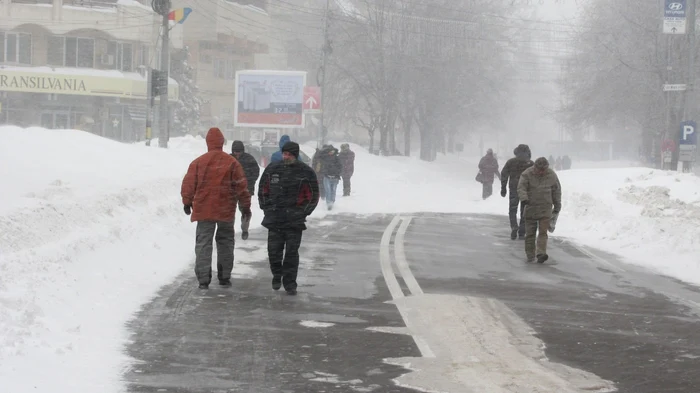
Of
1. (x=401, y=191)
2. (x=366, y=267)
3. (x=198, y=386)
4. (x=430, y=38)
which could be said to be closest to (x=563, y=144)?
(x=430, y=38)

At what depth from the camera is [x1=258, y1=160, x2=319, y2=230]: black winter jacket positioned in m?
11.4

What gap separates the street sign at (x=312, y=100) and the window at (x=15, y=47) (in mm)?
18372

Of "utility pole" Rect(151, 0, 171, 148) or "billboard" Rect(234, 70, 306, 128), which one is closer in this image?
"utility pole" Rect(151, 0, 171, 148)

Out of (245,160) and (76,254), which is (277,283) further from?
(245,160)

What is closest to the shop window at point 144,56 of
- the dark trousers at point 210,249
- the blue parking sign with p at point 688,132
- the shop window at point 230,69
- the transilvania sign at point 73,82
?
the transilvania sign at point 73,82

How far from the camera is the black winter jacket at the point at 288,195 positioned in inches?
447

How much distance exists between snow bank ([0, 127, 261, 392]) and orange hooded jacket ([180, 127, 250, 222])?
3.38 feet

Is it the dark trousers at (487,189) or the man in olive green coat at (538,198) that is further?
the dark trousers at (487,189)

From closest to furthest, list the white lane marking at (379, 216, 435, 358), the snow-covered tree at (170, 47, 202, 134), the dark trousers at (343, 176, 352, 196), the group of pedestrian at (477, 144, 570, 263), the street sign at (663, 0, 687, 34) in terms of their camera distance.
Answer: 1. the white lane marking at (379, 216, 435, 358)
2. the group of pedestrian at (477, 144, 570, 263)
3. the street sign at (663, 0, 687, 34)
4. the dark trousers at (343, 176, 352, 196)
5. the snow-covered tree at (170, 47, 202, 134)

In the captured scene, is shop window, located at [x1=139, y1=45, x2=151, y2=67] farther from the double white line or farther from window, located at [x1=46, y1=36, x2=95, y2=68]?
the double white line

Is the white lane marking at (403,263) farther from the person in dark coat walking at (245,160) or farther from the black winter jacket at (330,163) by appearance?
the black winter jacket at (330,163)

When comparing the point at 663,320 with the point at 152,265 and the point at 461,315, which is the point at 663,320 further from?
the point at 152,265

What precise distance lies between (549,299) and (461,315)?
1.96 meters

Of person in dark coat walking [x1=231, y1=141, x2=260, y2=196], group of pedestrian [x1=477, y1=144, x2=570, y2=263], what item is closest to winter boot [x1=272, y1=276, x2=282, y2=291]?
group of pedestrian [x1=477, y1=144, x2=570, y2=263]
